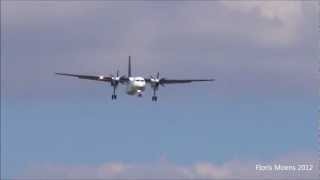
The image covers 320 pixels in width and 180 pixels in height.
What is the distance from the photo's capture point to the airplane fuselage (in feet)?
340

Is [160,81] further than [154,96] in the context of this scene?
Yes

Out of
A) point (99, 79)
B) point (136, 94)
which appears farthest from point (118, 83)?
point (136, 94)

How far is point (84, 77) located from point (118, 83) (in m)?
5.49

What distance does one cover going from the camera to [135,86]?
4085 inches

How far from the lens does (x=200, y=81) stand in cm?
10981

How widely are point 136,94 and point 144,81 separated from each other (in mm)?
5191

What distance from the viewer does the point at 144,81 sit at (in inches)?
4235

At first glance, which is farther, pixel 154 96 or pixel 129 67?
pixel 129 67

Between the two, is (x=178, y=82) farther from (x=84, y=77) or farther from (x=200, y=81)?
(x=84, y=77)

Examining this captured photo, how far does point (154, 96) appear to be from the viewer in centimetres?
10356

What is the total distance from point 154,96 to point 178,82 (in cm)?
1309

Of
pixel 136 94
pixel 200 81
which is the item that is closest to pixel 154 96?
pixel 136 94

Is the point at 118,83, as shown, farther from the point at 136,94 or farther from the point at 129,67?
the point at 136,94

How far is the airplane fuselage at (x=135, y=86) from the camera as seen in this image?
103625 millimetres
